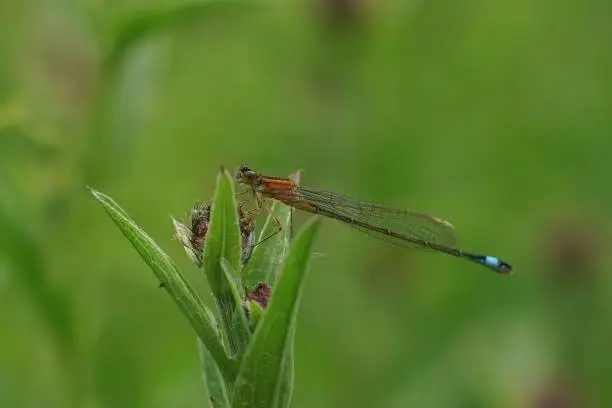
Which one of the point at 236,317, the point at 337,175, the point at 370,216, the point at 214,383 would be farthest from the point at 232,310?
the point at 337,175

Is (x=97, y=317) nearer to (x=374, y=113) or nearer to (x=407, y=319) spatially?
(x=407, y=319)

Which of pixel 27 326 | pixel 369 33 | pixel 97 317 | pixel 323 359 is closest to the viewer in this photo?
pixel 97 317

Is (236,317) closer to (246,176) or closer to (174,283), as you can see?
(174,283)

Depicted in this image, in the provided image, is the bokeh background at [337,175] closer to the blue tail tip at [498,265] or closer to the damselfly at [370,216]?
the damselfly at [370,216]

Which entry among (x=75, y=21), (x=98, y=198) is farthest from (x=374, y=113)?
(x=98, y=198)

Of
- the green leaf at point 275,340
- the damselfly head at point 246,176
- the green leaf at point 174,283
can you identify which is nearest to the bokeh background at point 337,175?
the damselfly head at point 246,176

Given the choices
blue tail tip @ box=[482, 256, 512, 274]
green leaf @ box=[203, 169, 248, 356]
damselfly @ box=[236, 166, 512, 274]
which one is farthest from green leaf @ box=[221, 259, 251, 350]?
blue tail tip @ box=[482, 256, 512, 274]
